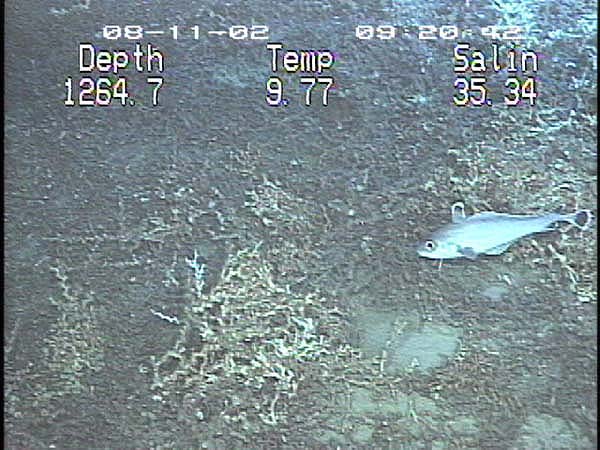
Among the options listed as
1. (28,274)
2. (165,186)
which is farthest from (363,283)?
(28,274)

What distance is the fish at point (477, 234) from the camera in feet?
4.04

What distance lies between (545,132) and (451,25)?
22 cm

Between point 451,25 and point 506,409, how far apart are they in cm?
58

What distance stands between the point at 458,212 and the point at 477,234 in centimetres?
4

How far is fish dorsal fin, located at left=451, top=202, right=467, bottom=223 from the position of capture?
1233mm

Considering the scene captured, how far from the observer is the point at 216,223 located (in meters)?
1.25

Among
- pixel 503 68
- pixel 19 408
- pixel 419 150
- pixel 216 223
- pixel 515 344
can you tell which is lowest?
pixel 19 408

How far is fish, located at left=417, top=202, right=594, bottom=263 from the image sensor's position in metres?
1.23

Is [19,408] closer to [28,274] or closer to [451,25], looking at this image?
[28,274]

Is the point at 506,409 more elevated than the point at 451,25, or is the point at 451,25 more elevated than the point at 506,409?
the point at 451,25

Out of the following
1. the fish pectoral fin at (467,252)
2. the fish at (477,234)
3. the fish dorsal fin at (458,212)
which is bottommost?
the fish pectoral fin at (467,252)

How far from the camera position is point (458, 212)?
4.05 ft

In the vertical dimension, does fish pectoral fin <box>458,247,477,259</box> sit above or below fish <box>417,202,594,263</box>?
below

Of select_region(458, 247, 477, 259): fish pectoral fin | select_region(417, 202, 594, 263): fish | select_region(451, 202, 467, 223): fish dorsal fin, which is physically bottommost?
select_region(458, 247, 477, 259): fish pectoral fin
